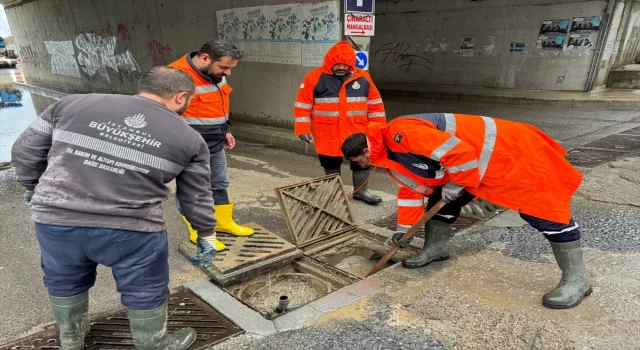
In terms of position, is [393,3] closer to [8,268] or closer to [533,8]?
[533,8]

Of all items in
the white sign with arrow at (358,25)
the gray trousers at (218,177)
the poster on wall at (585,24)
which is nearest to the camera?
the gray trousers at (218,177)

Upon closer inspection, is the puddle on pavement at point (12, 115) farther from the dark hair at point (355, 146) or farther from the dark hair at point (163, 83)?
the dark hair at point (355, 146)

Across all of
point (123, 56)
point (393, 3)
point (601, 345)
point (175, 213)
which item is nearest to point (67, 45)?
point (123, 56)

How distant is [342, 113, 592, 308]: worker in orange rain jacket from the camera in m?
2.39

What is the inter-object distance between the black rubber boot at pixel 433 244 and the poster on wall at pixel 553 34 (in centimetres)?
1015

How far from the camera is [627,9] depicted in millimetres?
10430

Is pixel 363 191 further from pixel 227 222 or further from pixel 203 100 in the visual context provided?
pixel 203 100

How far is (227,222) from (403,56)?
1227cm

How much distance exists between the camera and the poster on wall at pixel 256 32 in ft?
24.4

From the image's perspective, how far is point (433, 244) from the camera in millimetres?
3123

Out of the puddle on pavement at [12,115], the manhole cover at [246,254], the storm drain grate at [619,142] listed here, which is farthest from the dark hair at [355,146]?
the puddle on pavement at [12,115]

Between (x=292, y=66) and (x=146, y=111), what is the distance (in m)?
5.60

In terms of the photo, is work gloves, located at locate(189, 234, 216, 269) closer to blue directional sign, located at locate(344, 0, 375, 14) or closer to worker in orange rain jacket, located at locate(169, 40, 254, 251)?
worker in orange rain jacket, located at locate(169, 40, 254, 251)

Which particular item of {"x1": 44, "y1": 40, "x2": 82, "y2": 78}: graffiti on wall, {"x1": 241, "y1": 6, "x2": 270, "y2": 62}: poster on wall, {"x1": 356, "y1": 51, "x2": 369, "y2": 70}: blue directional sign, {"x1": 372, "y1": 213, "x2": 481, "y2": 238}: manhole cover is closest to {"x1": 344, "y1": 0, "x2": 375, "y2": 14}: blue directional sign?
{"x1": 356, "y1": 51, "x2": 369, "y2": 70}: blue directional sign
